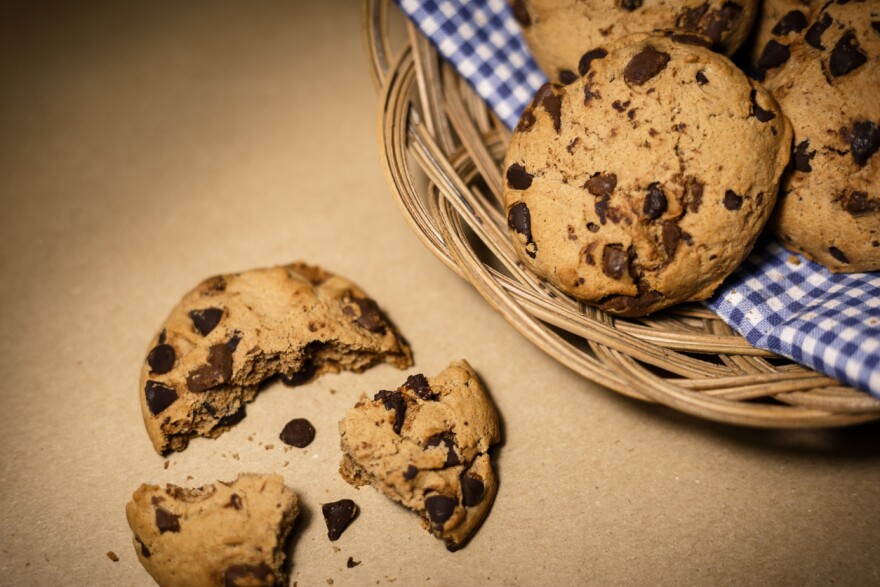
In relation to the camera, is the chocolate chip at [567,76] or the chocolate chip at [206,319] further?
the chocolate chip at [567,76]

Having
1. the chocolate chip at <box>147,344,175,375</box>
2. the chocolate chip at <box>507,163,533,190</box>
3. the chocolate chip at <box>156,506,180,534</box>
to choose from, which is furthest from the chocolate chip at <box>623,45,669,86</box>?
the chocolate chip at <box>156,506,180,534</box>

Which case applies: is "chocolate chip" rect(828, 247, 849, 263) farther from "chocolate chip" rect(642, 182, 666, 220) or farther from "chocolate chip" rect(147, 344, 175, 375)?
"chocolate chip" rect(147, 344, 175, 375)

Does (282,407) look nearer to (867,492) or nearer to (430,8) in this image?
(430,8)

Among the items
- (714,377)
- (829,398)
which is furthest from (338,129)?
(829,398)

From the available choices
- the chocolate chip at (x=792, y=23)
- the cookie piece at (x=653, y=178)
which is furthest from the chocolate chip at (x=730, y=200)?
the chocolate chip at (x=792, y=23)

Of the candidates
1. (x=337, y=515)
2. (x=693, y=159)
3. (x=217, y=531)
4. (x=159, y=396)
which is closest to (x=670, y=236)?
(x=693, y=159)

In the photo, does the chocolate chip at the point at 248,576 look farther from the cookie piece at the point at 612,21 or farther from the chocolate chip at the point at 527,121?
the cookie piece at the point at 612,21

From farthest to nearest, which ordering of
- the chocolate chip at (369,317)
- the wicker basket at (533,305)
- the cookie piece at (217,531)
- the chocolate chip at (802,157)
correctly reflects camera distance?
the chocolate chip at (369,317) → the chocolate chip at (802,157) → the cookie piece at (217,531) → the wicker basket at (533,305)
